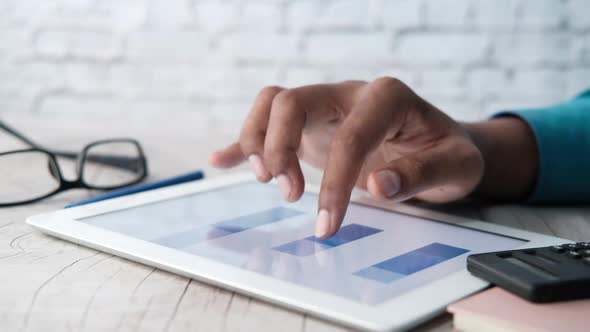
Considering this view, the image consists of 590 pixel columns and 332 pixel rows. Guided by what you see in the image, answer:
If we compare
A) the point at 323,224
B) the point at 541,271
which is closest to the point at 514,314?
the point at 541,271

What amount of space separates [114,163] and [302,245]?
47 cm

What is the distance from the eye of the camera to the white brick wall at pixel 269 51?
1.42m

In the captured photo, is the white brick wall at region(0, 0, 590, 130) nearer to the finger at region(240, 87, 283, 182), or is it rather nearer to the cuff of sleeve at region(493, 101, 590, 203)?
the cuff of sleeve at region(493, 101, 590, 203)

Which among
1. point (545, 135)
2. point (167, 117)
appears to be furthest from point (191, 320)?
point (167, 117)

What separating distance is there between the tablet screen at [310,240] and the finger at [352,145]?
22mm

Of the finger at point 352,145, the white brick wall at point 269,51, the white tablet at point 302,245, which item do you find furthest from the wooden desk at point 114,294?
the white brick wall at point 269,51

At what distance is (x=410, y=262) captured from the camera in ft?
1.37

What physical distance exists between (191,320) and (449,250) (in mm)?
197

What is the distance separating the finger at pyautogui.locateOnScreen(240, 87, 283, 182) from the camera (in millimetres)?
583

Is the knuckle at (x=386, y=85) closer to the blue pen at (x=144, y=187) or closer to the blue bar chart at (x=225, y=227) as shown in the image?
the blue bar chart at (x=225, y=227)

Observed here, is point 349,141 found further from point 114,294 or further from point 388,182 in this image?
point 114,294

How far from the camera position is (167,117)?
1725 mm

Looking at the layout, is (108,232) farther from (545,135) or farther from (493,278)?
(545,135)

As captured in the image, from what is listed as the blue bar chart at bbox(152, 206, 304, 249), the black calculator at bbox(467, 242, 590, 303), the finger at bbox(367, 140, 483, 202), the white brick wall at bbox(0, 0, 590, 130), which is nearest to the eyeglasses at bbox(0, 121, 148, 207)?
the blue bar chart at bbox(152, 206, 304, 249)
